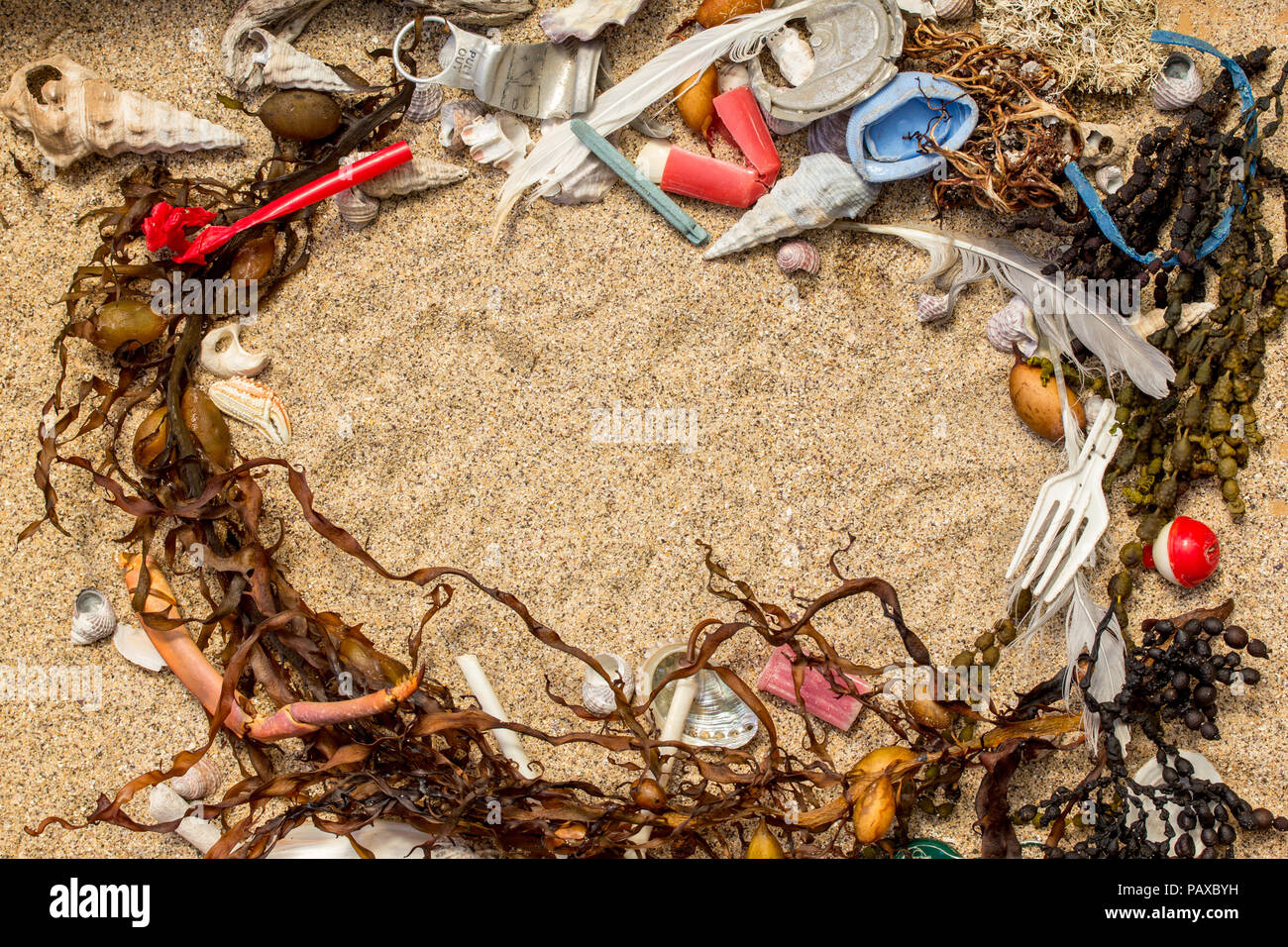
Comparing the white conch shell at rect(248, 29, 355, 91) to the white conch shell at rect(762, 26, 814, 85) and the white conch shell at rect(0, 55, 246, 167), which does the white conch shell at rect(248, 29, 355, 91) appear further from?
the white conch shell at rect(762, 26, 814, 85)

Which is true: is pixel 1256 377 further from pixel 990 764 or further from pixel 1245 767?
pixel 990 764

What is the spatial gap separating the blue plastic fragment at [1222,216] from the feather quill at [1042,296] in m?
0.19

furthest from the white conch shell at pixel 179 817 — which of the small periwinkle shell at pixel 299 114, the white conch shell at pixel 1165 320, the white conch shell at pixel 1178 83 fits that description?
the white conch shell at pixel 1178 83

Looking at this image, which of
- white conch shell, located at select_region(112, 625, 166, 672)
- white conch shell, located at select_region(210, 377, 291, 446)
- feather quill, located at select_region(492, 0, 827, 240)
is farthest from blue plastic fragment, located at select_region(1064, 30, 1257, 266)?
white conch shell, located at select_region(112, 625, 166, 672)

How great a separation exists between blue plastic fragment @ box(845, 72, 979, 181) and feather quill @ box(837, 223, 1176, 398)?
18 centimetres

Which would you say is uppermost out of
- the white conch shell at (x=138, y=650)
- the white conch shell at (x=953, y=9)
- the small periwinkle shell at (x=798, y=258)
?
the white conch shell at (x=953, y=9)

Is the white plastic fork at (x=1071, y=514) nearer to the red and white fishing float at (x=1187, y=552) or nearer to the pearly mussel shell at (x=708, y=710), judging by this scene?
the red and white fishing float at (x=1187, y=552)

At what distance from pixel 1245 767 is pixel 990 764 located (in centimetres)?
77

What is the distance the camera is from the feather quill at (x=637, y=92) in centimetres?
318

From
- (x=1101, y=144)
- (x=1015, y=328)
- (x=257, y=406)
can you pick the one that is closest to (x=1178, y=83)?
(x=1101, y=144)

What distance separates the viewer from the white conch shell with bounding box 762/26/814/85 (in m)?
3.19
